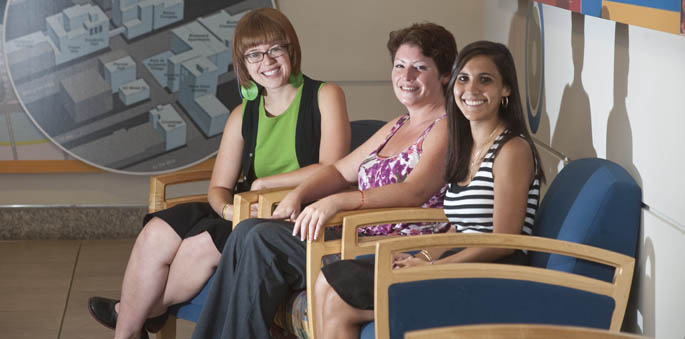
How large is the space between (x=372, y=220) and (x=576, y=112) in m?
0.79

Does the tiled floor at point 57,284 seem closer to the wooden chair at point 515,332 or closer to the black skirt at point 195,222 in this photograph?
the black skirt at point 195,222

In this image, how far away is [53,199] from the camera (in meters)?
4.86

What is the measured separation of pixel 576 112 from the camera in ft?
9.12

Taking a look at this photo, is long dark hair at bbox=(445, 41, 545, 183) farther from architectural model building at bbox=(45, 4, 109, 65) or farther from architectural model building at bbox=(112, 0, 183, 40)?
architectural model building at bbox=(45, 4, 109, 65)

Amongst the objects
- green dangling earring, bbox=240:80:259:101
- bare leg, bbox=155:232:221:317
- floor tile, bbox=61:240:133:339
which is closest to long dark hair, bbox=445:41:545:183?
bare leg, bbox=155:232:221:317

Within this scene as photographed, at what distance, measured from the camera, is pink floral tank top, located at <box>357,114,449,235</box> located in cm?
275

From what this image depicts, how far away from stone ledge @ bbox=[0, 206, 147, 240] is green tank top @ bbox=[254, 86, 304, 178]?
1863mm

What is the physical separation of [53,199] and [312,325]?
2.93m

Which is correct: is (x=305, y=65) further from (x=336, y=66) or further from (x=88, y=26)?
(x=88, y=26)

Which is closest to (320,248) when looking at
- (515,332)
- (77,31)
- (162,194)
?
(162,194)

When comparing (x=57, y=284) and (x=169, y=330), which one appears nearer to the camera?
(x=169, y=330)

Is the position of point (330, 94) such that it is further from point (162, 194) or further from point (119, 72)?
point (119, 72)

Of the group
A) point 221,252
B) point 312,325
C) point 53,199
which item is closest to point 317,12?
point 53,199

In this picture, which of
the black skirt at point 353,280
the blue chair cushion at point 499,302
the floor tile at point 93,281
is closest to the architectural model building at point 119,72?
the floor tile at point 93,281
